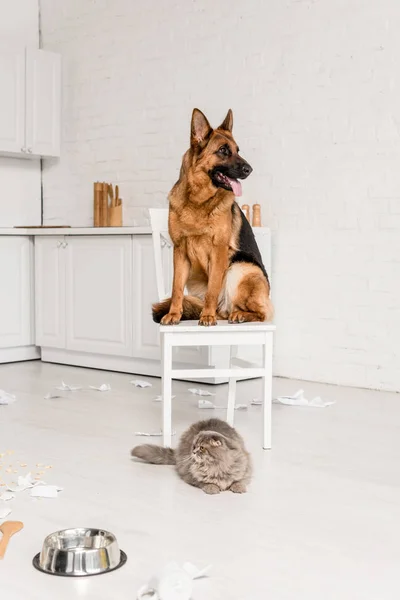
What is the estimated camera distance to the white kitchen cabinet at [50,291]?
5.55 m

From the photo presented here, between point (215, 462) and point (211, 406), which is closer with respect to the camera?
point (215, 462)

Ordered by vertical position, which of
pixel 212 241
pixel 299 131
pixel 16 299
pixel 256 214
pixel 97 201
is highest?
pixel 299 131

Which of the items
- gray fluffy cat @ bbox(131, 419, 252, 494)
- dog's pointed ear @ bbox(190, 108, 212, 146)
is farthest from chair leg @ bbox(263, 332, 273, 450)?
dog's pointed ear @ bbox(190, 108, 212, 146)

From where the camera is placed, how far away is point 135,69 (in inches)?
226

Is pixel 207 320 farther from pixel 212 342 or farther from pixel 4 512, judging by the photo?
pixel 4 512

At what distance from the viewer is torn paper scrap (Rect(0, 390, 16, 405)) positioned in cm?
410

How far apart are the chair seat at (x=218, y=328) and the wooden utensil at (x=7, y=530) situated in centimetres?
106

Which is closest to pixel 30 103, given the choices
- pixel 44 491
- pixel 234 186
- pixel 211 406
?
pixel 211 406

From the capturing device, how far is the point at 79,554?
190 centimetres

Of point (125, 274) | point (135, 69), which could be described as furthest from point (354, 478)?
point (135, 69)

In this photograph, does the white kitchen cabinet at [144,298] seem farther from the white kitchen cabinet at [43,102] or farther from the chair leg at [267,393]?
the chair leg at [267,393]

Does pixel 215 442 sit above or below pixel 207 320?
below

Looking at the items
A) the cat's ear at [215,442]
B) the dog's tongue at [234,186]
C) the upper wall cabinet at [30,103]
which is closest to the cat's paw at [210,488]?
the cat's ear at [215,442]

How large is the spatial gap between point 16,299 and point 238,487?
3.49 metres
